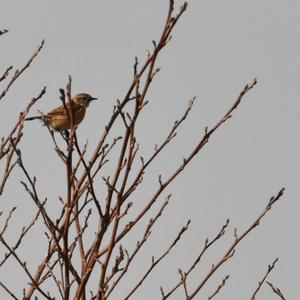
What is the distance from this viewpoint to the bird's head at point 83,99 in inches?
410

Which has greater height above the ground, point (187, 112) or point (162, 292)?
point (187, 112)

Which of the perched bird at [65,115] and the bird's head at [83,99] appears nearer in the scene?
the perched bird at [65,115]

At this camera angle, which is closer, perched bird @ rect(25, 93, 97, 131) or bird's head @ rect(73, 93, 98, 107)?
perched bird @ rect(25, 93, 97, 131)

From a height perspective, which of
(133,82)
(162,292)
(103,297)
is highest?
(133,82)

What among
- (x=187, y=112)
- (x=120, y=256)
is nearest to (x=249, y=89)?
(x=187, y=112)

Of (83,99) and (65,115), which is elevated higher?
(83,99)

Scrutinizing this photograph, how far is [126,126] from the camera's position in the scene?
3.63 meters

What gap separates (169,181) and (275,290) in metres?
1.77

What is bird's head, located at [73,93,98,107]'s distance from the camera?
10414mm

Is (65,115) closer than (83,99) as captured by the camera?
Yes

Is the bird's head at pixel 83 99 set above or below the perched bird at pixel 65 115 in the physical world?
above

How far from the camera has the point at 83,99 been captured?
10.5 m

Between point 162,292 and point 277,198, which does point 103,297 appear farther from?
point 277,198

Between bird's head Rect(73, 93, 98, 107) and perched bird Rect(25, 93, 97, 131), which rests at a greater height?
bird's head Rect(73, 93, 98, 107)
